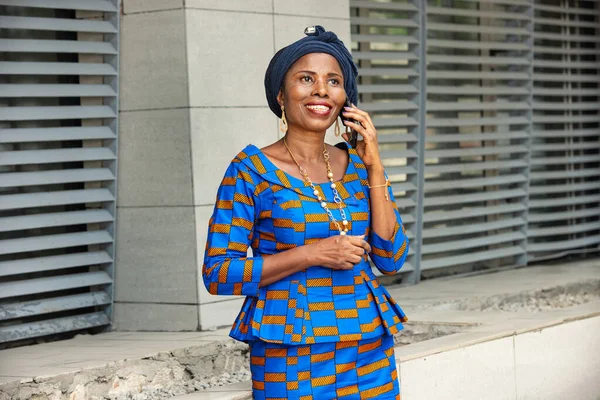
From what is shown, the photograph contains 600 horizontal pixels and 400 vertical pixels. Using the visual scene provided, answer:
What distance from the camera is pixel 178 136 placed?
7188 millimetres

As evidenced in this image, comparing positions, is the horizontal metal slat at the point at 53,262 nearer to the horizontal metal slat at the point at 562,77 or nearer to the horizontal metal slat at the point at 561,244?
the horizontal metal slat at the point at 561,244

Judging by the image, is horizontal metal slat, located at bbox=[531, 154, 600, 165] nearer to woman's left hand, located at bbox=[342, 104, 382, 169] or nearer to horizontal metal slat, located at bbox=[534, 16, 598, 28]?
horizontal metal slat, located at bbox=[534, 16, 598, 28]

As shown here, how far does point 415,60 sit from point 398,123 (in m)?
0.61

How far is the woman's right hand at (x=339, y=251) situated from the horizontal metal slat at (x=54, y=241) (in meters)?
3.73

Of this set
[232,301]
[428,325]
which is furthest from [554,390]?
[232,301]

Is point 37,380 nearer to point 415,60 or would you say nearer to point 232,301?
point 232,301

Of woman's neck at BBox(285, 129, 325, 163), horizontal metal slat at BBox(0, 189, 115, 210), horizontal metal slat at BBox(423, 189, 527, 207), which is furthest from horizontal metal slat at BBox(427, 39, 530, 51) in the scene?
woman's neck at BBox(285, 129, 325, 163)

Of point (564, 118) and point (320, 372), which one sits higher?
point (564, 118)

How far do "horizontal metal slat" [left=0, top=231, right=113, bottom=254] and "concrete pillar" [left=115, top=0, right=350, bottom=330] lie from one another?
166 millimetres

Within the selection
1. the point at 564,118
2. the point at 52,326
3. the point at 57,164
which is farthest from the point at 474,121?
the point at 52,326

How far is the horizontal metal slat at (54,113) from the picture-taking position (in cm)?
695

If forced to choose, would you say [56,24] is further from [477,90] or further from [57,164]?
[477,90]

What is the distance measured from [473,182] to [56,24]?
475 centimetres

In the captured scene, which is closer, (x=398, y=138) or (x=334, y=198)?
(x=334, y=198)
